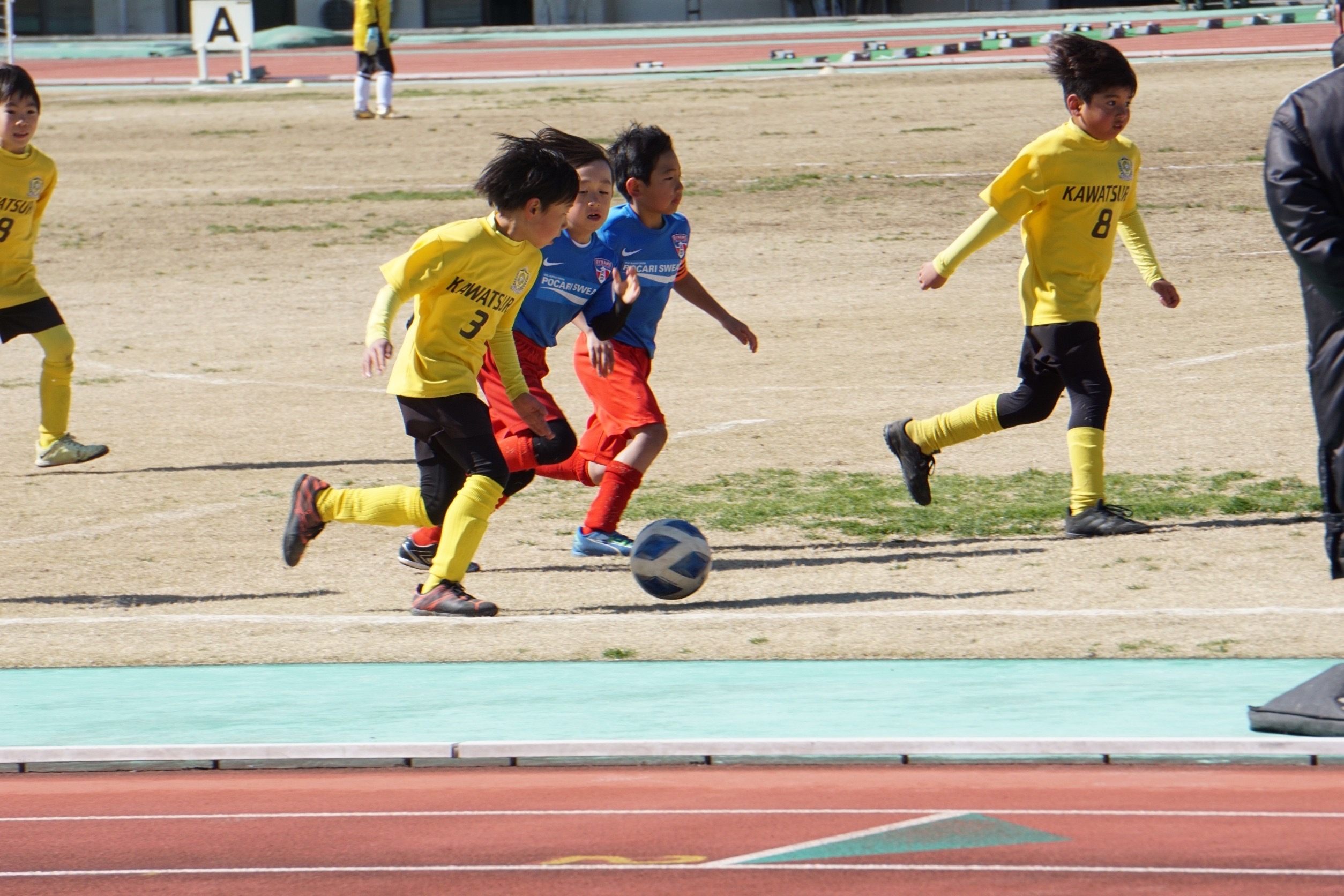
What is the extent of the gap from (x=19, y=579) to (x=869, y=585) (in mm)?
3817

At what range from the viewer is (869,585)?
Answer: 837 cm

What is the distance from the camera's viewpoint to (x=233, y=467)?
1190cm

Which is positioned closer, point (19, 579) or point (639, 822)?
point (639, 822)

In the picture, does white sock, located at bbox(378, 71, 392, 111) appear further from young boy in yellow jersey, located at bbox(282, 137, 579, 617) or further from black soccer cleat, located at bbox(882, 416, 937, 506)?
young boy in yellow jersey, located at bbox(282, 137, 579, 617)

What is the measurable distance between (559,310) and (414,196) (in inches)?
595

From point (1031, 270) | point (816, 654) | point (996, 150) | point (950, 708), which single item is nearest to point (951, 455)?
point (1031, 270)

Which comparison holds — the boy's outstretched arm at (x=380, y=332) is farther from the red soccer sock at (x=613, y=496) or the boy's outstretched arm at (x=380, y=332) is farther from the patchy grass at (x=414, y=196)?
the patchy grass at (x=414, y=196)

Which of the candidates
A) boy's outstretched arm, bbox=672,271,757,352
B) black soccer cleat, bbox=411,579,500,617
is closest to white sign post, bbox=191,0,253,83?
boy's outstretched arm, bbox=672,271,757,352

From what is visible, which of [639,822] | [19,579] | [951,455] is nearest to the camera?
[639,822]

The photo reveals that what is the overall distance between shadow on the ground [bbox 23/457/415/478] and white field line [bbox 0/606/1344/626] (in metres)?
3.54

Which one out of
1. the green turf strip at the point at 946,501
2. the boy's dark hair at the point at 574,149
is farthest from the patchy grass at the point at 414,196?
the boy's dark hair at the point at 574,149

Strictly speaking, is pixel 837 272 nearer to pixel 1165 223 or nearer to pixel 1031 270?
pixel 1165 223

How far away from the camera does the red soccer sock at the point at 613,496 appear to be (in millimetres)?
9000

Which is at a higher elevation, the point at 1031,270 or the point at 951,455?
the point at 1031,270
